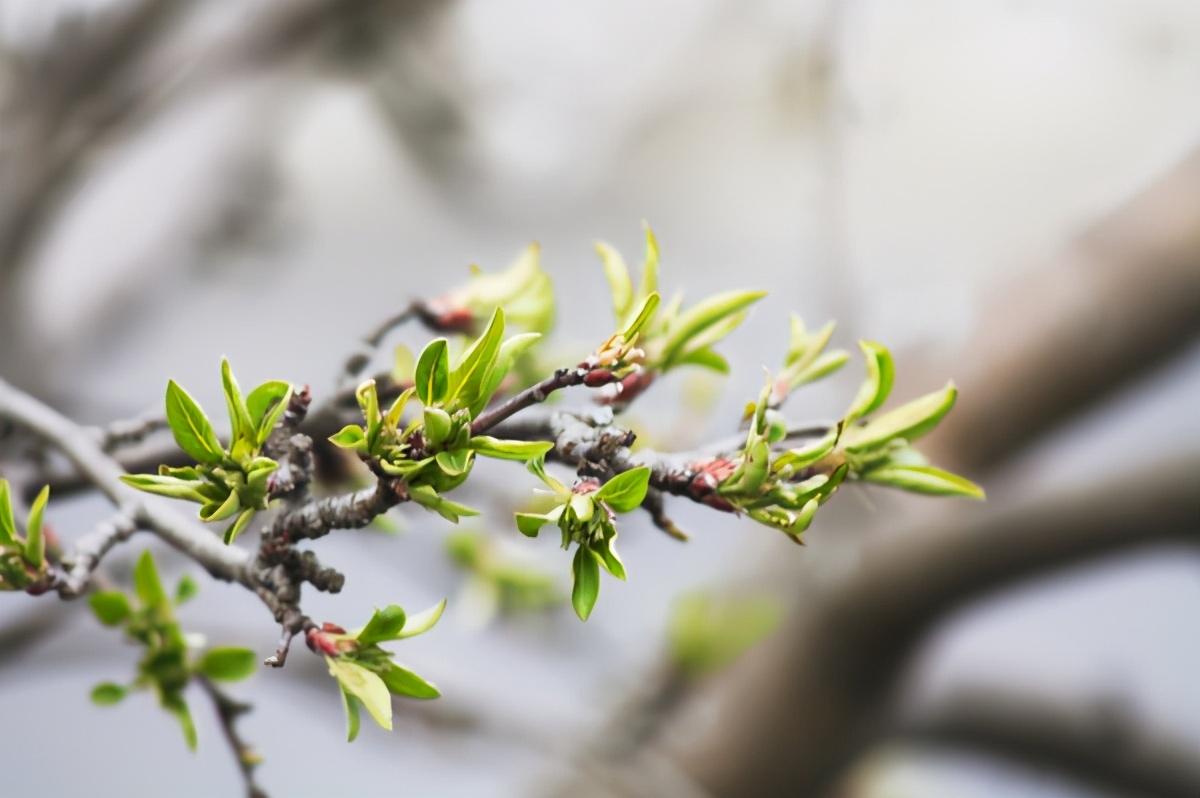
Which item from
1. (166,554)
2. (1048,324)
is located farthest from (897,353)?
(166,554)

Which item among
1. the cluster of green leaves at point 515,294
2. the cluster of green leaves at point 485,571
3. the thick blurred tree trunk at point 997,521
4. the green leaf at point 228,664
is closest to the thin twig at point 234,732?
the green leaf at point 228,664

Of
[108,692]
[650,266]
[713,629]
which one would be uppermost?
[713,629]

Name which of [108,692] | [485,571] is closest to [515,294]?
[108,692]

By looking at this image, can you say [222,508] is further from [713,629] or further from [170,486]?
[713,629]

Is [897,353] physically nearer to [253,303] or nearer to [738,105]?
[738,105]

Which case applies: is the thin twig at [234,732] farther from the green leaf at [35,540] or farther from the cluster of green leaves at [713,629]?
the cluster of green leaves at [713,629]

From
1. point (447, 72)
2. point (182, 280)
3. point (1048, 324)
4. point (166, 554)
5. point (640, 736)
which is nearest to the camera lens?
point (166, 554)
